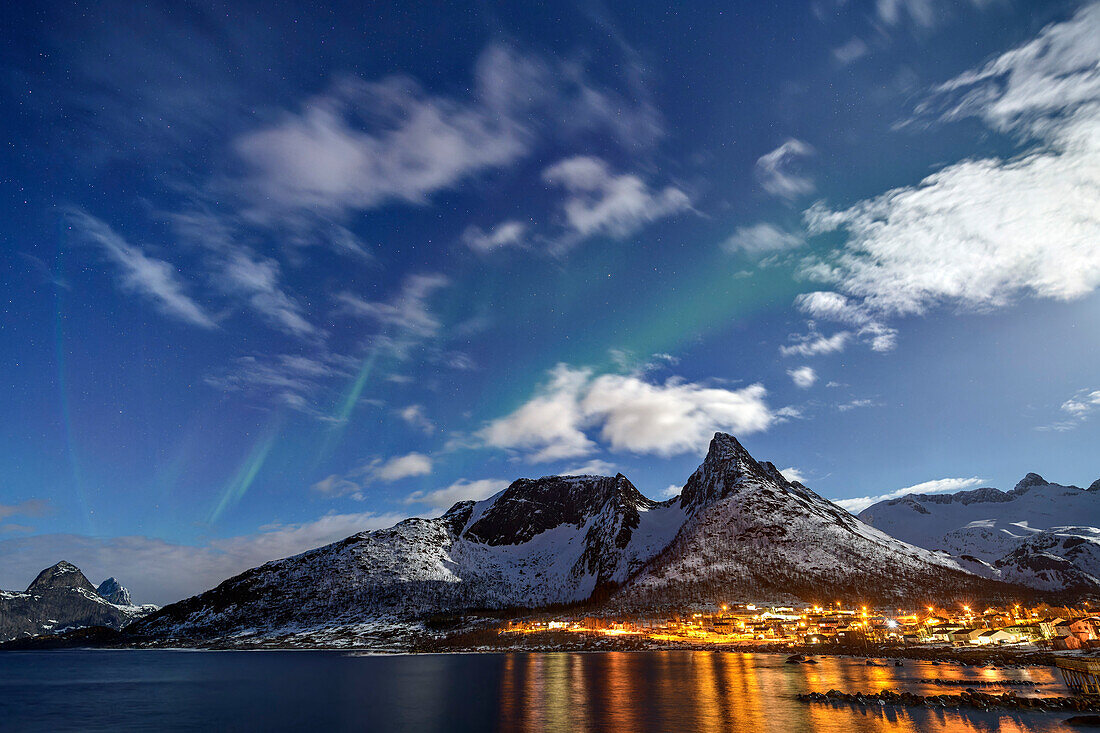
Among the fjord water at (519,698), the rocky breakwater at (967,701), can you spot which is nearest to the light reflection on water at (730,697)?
the fjord water at (519,698)

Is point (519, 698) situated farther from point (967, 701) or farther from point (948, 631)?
point (948, 631)

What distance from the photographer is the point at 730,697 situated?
8656 cm

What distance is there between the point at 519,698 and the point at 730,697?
35366 millimetres

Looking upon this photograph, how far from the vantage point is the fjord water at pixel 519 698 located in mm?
69438

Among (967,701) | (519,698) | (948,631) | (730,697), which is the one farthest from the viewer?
(948,631)

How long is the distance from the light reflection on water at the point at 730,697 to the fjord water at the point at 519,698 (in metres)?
0.26

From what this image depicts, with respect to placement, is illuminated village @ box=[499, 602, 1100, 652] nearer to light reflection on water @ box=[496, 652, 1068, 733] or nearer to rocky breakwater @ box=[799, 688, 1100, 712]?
light reflection on water @ box=[496, 652, 1068, 733]

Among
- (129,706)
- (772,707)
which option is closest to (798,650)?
(772,707)

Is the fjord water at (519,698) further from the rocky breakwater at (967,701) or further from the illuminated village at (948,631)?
the illuminated village at (948,631)

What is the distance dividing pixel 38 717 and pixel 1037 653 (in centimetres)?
20889

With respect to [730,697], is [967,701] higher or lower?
higher

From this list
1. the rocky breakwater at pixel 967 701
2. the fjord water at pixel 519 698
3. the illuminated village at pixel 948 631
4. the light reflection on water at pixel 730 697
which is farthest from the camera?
the illuminated village at pixel 948 631

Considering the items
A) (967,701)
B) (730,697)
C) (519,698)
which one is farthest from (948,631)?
(519,698)

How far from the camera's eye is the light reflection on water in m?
65.9
